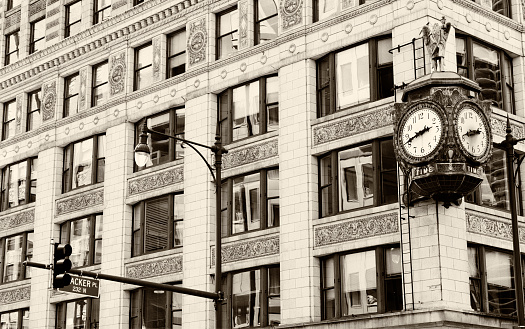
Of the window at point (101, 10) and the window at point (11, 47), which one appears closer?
the window at point (101, 10)

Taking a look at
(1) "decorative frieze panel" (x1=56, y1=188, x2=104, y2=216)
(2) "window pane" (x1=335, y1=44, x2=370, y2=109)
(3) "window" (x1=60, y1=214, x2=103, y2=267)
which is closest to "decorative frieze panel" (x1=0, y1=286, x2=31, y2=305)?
(3) "window" (x1=60, y1=214, x2=103, y2=267)

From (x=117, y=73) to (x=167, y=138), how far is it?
4.64 metres

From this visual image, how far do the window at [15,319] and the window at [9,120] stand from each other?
8.94 metres

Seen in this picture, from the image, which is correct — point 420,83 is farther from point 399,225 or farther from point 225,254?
point 225,254

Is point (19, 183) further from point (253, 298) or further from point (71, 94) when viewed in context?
point (253, 298)

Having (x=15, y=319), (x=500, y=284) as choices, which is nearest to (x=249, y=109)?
(x=500, y=284)

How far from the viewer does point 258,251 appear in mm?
33531

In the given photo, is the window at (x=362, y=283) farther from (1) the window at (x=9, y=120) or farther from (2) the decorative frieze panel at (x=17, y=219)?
(1) the window at (x=9, y=120)

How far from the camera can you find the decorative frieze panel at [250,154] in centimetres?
3403

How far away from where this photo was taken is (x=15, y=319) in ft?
142

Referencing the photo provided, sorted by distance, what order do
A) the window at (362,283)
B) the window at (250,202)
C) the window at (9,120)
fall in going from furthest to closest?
the window at (9,120), the window at (250,202), the window at (362,283)

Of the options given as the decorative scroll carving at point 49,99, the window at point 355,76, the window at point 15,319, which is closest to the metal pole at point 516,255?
the window at point 355,76

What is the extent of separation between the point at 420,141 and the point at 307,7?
8178mm

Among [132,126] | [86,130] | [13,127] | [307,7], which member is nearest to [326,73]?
[307,7]
